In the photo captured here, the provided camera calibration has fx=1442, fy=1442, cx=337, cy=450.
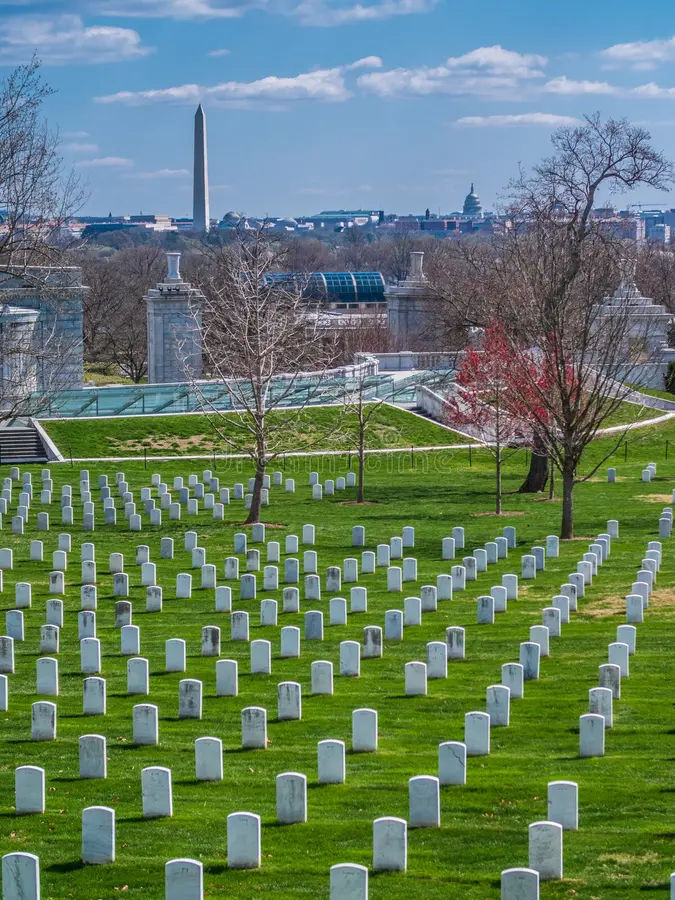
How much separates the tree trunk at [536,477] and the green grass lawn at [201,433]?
4781 mm

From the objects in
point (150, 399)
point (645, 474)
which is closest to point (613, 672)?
point (645, 474)

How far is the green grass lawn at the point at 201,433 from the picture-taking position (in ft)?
124

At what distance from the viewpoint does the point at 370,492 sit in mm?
33500

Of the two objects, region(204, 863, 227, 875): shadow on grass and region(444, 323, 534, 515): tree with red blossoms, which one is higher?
region(444, 323, 534, 515): tree with red blossoms

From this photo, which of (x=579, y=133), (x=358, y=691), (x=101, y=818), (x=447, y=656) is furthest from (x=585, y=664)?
(x=579, y=133)

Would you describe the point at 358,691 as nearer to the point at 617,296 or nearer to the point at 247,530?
the point at 247,530

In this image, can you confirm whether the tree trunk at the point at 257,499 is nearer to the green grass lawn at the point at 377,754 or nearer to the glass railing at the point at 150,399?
the green grass lawn at the point at 377,754

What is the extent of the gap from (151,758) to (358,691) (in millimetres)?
3006

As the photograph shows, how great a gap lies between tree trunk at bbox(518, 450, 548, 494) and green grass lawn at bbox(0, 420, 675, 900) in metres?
9.22

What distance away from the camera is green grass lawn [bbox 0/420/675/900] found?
10.0 metres

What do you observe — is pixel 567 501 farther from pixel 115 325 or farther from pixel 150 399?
pixel 115 325

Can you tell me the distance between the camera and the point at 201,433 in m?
39.8

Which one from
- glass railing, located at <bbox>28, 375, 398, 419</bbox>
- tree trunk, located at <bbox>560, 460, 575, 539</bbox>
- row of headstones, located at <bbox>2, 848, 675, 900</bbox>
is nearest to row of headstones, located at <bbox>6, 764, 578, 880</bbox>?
row of headstones, located at <bbox>2, 848, 675, 900</bbox>

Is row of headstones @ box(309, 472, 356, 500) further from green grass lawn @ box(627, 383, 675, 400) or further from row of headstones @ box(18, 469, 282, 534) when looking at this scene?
green grass lawn @ box(627, 383, 675, 400)
